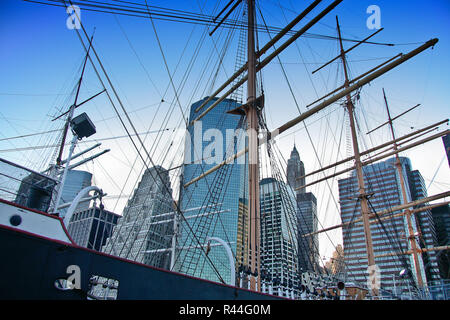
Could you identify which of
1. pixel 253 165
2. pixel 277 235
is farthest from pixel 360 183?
pixel 253 165

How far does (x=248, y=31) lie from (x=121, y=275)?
12.1m

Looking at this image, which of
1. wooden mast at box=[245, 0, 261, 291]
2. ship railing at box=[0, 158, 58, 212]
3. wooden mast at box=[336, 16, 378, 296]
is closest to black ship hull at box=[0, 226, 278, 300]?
ship railing at box=[0, 158, 58, 212]

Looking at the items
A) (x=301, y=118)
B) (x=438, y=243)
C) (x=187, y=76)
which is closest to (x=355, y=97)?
(x=301, y=118)

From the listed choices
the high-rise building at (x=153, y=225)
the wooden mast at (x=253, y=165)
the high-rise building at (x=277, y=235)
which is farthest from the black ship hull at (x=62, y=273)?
the high-rise building at (x=153, y=225)

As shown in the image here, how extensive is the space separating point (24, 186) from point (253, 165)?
21.7 ft

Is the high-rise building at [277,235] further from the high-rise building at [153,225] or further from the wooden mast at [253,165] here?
the high-rise building at [153,225]

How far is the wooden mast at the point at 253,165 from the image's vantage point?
8.44 metres

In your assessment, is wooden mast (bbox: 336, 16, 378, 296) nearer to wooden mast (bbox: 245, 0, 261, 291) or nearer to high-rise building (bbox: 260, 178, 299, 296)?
high-rise building (bbox: 260, 178, 299, 296)

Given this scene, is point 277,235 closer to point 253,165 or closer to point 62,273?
point 253,165

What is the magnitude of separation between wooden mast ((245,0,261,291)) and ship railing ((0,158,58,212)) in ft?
17.7

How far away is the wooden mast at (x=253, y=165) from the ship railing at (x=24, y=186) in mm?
5393

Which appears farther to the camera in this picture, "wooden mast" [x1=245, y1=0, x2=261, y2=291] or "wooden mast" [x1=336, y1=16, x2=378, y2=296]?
"wooden mast" [x1=336, y1=16, x2=378, y2=296]

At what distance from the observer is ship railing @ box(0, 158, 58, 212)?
223 inches
